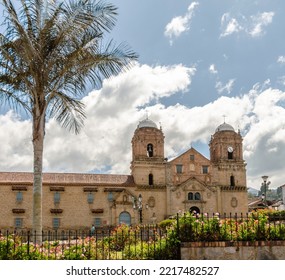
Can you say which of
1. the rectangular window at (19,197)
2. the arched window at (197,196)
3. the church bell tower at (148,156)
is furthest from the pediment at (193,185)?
Answer: the rectangular window at (19,197)

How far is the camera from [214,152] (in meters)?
51.0

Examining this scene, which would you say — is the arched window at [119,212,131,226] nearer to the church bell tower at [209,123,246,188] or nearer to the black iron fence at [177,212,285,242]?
the church bell tower at [209,123,246,188]

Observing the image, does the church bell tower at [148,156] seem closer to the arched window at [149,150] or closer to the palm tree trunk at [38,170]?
the arched window at [149,150]

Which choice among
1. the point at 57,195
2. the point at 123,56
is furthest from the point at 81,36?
the point at 57,195

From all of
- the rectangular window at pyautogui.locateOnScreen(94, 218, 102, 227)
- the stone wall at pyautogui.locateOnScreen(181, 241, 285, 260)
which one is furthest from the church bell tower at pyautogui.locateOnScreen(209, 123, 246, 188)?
the stone wall at pyautogui.locateOnScreen(181, 241, 285, 260)

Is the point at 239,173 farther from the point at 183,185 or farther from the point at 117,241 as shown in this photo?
the point at 117,241

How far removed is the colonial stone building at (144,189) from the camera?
141ft

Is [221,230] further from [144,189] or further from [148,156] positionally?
[148,156]

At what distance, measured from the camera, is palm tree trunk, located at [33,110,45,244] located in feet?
38.8

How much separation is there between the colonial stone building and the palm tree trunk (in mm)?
28351

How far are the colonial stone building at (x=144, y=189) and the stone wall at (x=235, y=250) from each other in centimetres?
3032

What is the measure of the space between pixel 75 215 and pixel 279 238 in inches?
1381

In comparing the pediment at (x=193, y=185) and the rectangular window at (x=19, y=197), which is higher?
the pediment at (x=193, y=185)

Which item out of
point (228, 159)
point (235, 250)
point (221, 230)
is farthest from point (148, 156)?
point (235, 250)
